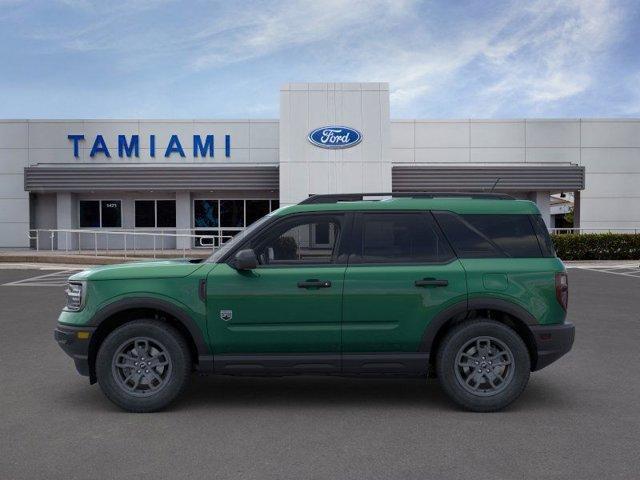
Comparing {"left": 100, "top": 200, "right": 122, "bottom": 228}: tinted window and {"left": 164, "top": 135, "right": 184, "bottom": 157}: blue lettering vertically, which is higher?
{"left": 164, "top": 135, "right": 184, "bottom": 157}: blue lettering

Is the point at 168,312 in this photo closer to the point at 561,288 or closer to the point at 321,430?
the point at 321,430

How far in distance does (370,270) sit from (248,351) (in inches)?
47.1

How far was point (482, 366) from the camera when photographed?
549 centimetres

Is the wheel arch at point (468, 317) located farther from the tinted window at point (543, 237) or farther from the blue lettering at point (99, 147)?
the blue lettering at point (99, 147)

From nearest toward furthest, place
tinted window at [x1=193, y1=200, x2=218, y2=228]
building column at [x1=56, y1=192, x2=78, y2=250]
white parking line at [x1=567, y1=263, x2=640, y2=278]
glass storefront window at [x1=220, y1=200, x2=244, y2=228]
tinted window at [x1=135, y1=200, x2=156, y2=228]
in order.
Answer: white parking line at [x1=567, y1=263, x2=640, y2=278]
building column at [x1=56, y1=192, x2=78, y2=250]
glass storefront window at [x1=220, y1=200, x2=244, y2=228]
tinted window at [x1=193, y1=200, x2=218, y2=228]
tinted window at [x1=135, y1=200, x2=156, y2=228]

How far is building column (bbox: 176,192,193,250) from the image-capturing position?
29.2 metres

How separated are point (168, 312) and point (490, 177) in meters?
24.6

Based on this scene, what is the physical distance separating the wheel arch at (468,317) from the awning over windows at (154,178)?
22.7 metres

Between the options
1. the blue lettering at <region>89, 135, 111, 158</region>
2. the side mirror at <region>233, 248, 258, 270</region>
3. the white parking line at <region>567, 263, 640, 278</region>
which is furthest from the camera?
the blue lettering at <region>89, 135, 111, 158</region>

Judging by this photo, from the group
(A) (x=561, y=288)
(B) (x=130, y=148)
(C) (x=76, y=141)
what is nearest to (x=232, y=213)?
(B) (x=130, y=148)

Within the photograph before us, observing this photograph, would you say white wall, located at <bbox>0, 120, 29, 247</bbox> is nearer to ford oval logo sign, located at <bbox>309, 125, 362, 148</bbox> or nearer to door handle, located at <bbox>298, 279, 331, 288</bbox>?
ford oval logo sign, located at <bbox>309, 125, 362, 148</bbox>

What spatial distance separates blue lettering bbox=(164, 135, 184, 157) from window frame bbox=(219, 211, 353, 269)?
24.5m

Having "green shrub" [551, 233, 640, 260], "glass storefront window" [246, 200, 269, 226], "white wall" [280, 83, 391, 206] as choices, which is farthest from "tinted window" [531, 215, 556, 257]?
"glass storefront window" [246, 200, 269, 226]

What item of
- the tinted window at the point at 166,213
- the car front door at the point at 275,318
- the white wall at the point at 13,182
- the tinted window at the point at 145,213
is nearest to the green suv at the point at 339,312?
the car front door at the point at 275,318
